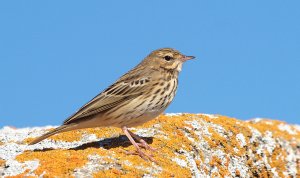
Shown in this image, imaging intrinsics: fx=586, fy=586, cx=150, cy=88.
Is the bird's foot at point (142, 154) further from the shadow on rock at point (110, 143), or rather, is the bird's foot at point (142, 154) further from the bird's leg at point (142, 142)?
the shadow on rock at point (110, 143)

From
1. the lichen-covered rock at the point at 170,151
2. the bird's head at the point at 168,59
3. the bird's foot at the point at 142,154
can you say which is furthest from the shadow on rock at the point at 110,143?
the bird's head at the point at 168,59

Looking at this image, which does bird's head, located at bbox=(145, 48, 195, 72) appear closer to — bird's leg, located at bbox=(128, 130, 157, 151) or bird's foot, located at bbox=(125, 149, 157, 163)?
bird's leg, located at bbox=(128, 130, 157, 151)

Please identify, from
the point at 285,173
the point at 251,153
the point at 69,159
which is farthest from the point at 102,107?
the point at 285,173

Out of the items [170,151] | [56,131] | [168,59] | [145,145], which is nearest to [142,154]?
[145,145]

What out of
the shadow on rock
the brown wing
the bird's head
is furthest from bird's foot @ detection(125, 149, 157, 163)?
the bird's head

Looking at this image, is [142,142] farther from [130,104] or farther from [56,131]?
[56,131]

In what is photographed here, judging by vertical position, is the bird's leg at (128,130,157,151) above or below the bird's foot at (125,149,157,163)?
above
